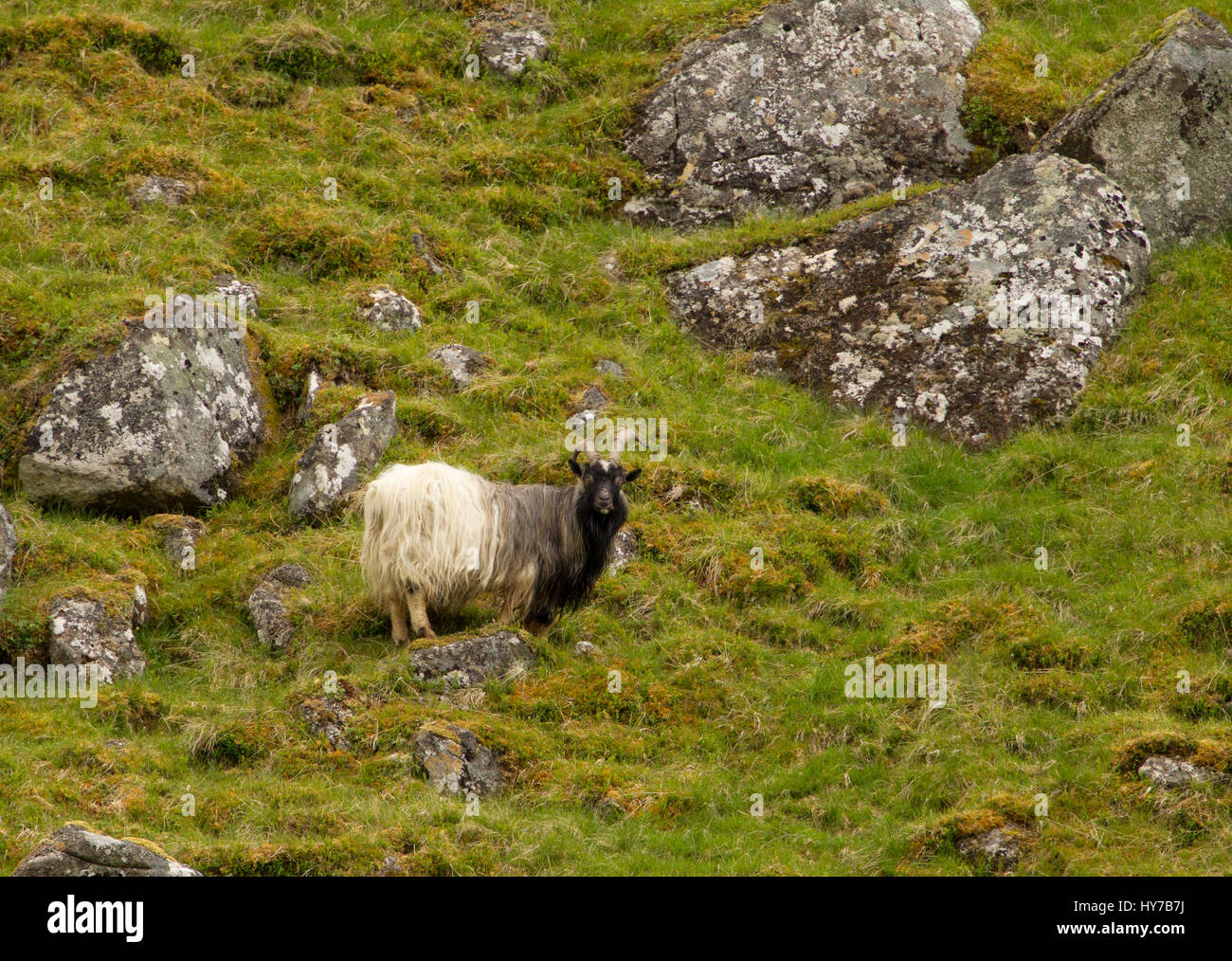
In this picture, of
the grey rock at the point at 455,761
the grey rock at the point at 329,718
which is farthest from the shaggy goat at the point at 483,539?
the grey rock at the point at 455,761

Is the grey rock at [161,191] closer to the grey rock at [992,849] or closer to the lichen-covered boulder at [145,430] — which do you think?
the lichen-covered boulder at [145,430]

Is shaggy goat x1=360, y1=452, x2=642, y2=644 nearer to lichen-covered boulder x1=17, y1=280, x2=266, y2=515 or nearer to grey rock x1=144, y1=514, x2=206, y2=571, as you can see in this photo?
grey rock x1=144, y1=514, x2=206, y2=571

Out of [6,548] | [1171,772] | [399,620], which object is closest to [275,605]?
[399,620]

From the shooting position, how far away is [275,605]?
41.6 feet

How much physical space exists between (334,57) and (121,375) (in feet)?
28.4

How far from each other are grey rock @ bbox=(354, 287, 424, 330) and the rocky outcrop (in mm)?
4424

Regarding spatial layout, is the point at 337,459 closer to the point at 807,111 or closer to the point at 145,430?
the point at 145,430

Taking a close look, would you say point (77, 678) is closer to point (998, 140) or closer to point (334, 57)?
point (334, 57)

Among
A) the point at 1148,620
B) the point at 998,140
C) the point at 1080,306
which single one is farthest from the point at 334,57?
the point at 1148,620

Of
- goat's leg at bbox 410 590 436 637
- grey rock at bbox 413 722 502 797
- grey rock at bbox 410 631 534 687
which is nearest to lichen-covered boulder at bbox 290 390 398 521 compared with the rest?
goat's leg at bbox 410 590 436 637

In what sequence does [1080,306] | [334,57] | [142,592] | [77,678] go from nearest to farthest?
[77,678]
[142,592]
[1080,306]
[334,57]

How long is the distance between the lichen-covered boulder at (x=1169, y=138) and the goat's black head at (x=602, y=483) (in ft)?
30.3

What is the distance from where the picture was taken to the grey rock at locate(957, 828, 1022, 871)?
9453mm

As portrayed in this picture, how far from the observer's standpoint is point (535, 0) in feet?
72.5
